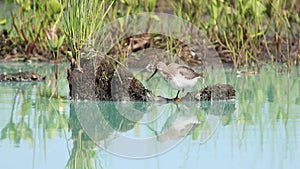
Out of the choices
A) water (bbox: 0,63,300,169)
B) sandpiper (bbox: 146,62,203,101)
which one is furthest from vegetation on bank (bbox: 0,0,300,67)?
sandpiper (bbox: 146,62,203,101)

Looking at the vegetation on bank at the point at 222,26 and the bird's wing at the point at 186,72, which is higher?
Result: the vegetation on bank at the point at 222,26

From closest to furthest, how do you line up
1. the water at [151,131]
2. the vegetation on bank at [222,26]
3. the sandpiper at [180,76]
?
the water at [151,131], the sandpiper at [180,76], the vegetation on bank at [222,26]

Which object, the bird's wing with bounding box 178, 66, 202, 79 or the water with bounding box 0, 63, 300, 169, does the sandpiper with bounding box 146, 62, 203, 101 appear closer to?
the bird's wing with bounding box 178, 66, 202, 79

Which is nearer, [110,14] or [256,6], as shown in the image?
[256,6]

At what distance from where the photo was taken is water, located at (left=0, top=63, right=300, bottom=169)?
3.56 meters

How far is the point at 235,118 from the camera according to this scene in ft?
14.8

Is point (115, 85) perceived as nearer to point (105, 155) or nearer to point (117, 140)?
point (117, 140)

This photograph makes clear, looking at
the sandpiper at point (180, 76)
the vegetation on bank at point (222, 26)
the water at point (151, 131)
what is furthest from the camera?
the vegetation on bank at point (222, 26)

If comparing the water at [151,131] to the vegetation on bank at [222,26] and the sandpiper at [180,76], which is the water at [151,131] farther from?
the vegetation on bank at [222,26]

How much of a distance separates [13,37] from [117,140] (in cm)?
323

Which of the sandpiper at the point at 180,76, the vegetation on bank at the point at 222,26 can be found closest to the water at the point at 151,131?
the sandpiper at the point at 180,76

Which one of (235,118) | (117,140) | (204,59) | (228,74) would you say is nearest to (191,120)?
(235,118)

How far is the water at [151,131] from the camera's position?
3.56 meters

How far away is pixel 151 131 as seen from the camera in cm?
425
